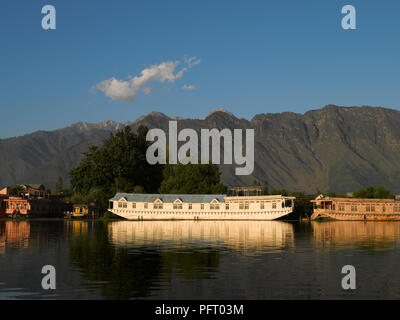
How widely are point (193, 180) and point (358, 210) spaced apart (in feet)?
163

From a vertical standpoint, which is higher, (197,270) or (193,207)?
(193,207)

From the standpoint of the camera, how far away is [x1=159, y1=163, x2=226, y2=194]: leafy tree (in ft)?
505

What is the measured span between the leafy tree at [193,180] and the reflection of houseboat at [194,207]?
13874 millimetres

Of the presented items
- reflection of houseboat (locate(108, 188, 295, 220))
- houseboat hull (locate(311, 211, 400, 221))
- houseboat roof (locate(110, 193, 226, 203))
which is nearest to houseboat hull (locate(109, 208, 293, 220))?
reflection of houseboat (locate(108, 188, 295, 220))

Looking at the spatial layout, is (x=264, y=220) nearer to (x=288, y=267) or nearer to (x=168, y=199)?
(x=168, y=199)

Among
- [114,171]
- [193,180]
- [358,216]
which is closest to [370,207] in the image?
[358,216]

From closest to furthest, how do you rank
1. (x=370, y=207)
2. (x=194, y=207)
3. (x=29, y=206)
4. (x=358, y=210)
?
1. (x=194, y=207)
2. (x=358, y=210)
3. (x=370, y=207)
4. (x=29, y=206)

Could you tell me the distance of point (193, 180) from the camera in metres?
156

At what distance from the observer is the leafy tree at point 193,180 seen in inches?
6063

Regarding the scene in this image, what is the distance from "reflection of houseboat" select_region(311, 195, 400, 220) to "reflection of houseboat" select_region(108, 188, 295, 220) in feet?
53.3

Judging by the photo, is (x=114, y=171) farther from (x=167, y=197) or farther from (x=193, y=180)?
(x=167, y=197)

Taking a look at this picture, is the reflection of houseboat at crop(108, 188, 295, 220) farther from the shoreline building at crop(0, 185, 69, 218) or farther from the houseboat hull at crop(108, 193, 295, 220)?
the shoreline building at crop(0, 185, 69, 218)

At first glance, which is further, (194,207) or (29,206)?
(29,206)
